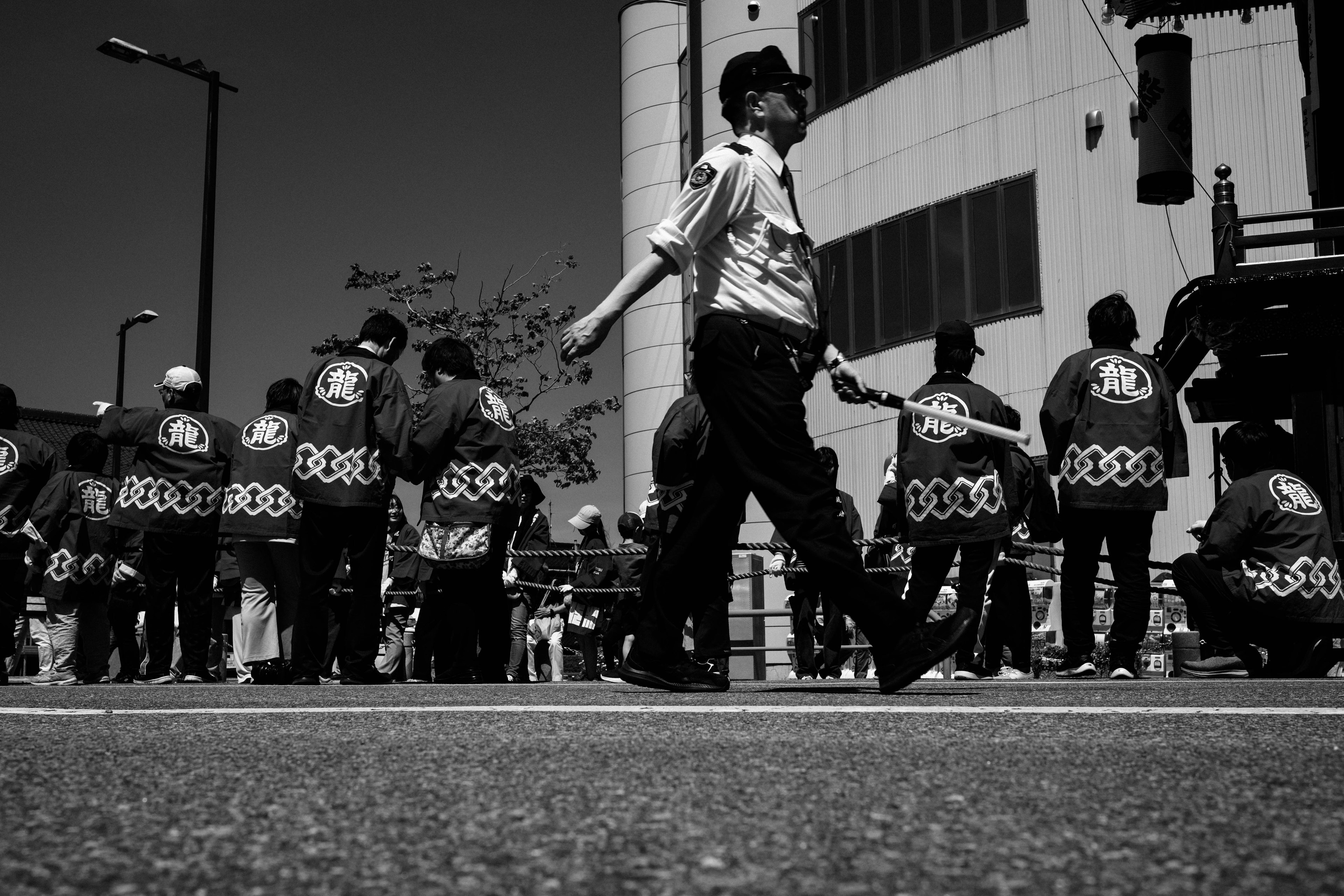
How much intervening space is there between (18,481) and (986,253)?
1447 centimetres

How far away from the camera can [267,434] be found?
27.8ft

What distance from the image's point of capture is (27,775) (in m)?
2.21

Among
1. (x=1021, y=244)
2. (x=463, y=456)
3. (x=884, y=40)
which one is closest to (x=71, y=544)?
(x=463, y=456)

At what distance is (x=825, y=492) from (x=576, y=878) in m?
2.89

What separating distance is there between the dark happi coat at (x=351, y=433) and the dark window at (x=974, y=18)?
14945mm

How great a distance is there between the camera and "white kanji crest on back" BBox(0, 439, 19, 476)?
852 centimetres

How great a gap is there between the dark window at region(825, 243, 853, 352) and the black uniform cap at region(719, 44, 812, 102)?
1732 cm

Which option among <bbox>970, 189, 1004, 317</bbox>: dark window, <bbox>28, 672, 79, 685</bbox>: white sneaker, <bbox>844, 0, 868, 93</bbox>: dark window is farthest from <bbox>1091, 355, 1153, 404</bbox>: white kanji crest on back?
<bbox>844, 0, 868, 93</bbox>: dark window

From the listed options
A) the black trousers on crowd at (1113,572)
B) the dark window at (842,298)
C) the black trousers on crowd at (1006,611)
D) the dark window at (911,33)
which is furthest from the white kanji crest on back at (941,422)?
the dark window at (911,33)

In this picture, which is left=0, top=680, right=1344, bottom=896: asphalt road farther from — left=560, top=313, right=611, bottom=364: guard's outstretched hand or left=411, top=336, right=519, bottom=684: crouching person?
left=411, top=336, right=519, bottom=684: crouching person

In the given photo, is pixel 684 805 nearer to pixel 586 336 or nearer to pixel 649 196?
pixel 586 336

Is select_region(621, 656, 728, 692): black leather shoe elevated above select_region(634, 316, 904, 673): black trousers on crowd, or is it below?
below

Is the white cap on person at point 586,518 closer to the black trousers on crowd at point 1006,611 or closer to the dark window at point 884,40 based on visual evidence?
the black trousers on crowd at point 1006,611

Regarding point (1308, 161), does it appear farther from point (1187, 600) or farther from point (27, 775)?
point (27, 775)
